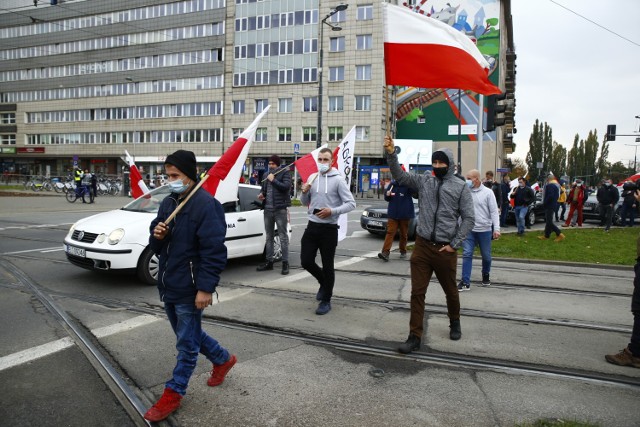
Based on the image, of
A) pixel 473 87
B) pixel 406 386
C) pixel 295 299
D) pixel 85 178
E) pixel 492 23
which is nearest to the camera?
pixel 406 386

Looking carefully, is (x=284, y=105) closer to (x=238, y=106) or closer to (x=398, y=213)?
(x=238, y=106)

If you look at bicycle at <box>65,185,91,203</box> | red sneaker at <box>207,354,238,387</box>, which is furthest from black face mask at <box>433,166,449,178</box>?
bicycle at <box>65,185,91,203</box>

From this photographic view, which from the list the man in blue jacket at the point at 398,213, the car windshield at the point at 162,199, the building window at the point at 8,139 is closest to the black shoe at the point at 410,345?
the car windshield at the point at 162,199

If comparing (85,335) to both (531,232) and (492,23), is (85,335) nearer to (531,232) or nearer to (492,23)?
(531,232)

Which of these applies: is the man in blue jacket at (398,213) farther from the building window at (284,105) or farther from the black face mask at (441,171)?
the building window at (284,105)

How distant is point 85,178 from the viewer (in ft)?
79.2

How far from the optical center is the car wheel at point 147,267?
6766 millimetres

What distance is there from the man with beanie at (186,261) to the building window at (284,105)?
49.6 m

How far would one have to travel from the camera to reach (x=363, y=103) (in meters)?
48.5

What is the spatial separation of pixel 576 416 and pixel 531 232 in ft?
42.3

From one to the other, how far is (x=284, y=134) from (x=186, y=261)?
49.8m

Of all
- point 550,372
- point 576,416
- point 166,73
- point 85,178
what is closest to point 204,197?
point 576,416

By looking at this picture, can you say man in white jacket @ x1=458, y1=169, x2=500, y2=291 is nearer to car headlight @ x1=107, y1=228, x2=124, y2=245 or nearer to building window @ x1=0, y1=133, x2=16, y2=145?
car headlight @ x1=107, y1=228, x2=124, y2=245

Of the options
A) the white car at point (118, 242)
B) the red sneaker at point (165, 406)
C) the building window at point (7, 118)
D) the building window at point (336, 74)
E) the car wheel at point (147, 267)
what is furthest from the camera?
the building window at point (7, 118)
